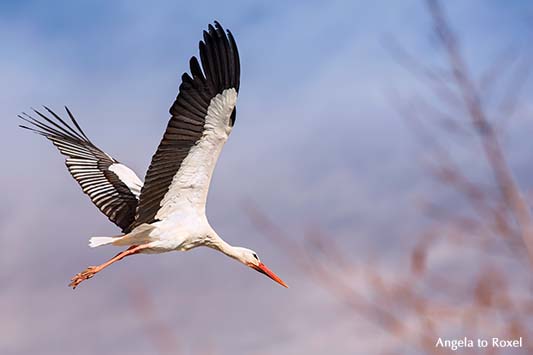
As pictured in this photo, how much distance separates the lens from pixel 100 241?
10141mm

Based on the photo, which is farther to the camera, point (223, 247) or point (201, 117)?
point (223, 247)

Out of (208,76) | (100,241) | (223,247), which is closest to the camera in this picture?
(208,76)

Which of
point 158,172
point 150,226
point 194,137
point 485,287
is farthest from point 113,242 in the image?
point 485,287

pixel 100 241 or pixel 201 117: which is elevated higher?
pixel 201 117

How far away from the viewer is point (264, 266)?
459 inches

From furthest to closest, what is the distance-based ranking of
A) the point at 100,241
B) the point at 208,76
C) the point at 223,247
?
the point at 223,247, the point at 100,241, the point at 208,76

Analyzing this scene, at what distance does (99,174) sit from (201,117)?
3666 millimetres

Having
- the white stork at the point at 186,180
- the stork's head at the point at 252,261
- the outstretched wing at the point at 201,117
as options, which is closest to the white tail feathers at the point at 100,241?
the white stork at the point at 186,180

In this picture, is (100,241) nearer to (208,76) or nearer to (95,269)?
(95,269)

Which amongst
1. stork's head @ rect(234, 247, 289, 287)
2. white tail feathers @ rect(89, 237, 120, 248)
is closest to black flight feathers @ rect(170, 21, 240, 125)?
white tail feathers @ rect(89, 237, 120, 248)

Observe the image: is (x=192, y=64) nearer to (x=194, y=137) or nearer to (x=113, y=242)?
(x=194, y=137)

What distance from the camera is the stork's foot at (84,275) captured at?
998 centimetres

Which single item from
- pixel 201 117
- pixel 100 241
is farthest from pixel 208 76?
pixel 100 241

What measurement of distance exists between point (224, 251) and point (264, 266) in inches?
33.8
